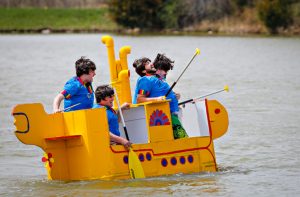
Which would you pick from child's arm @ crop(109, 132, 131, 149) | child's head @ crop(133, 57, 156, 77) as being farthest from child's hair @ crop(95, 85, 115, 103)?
child's head @ crop(133, 57, 156, 77)

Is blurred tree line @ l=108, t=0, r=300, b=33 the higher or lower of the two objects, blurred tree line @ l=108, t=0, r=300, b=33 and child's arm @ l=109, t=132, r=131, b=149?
the higher

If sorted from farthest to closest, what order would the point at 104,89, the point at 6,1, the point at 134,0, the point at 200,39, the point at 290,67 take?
the point at 6,1, the point at 134,0, the point at 200,39, the point at 290,67, the point at 104,89

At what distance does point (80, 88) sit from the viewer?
10.8 meters

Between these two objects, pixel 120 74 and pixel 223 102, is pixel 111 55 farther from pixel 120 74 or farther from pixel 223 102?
pixel 223 102

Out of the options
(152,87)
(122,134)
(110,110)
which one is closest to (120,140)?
(110,110)

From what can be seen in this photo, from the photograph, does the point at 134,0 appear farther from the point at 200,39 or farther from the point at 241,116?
the point at 241,116

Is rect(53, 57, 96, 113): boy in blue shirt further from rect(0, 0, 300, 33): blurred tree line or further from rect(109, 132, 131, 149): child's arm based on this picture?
rect(0, 0, 300, 33): blurred tree line

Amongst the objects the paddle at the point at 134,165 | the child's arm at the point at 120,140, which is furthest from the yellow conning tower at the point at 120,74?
the child's arm at the point at 120,140

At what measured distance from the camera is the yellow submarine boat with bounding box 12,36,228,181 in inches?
409

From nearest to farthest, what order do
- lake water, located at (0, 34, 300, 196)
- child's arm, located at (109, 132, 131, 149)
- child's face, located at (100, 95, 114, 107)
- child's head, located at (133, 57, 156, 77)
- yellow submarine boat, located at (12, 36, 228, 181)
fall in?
yellow submarine boat, located at (12, 36, 228, 181) < child's arm, located at (109, 132, 131, 149) < child's face, located at (100, 95, 114, 107) < lake water, located at (0, 34, 300, 196) < child's head, located at (133, 57, 156, 77)

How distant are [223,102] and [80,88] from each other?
1084 centimetres

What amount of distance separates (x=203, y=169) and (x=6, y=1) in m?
63.9

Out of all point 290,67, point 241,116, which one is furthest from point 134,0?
point 241,116

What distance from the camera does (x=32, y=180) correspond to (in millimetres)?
11758
